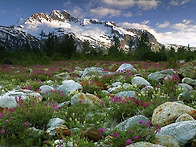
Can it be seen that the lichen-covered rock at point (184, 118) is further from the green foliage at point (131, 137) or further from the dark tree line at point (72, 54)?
the dark tree line at point (72, 54)

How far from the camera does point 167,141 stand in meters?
3.02

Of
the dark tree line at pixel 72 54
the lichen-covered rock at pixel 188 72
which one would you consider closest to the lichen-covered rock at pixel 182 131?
the lichen-covered rock at pixel 188 72

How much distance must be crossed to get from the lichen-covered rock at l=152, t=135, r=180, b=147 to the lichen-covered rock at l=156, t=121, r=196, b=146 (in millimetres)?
215

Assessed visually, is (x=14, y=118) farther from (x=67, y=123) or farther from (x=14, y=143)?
(x=67, y=123)

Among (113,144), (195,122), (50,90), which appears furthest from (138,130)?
(50,90)

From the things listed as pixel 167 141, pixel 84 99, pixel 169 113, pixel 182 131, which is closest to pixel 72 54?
pixel 84 99

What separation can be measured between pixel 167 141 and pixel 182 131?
461mm

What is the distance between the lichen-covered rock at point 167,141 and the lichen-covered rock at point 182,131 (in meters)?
0.21

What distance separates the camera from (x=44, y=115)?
4.54 metres

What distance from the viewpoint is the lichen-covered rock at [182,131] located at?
10.3 feet

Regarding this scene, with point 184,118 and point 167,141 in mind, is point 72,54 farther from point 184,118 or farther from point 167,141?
point 167,141

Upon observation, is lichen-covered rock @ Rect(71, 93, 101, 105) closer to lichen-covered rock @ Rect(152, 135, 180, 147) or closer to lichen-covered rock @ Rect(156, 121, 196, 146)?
lichen-covered rock @ Rect(156, 121, 196, 146)

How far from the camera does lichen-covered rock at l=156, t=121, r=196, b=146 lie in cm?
315

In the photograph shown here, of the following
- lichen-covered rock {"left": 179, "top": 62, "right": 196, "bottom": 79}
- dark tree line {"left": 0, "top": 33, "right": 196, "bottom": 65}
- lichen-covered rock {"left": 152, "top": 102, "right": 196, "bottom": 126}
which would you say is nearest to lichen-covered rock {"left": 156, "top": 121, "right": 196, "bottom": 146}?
lichen-covered rock {"left": 152, "top": 102, "right": 196, "bottom": 126}
